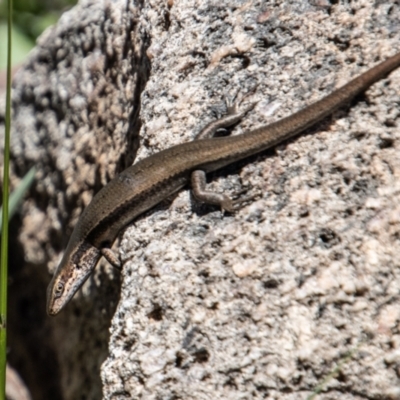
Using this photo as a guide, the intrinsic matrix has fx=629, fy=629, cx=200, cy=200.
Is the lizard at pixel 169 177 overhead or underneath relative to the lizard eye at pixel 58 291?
overhead

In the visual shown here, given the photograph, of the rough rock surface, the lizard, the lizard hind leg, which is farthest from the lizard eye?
the lizard hind leg

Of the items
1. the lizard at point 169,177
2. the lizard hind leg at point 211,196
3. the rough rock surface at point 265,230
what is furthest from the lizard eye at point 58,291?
the lizard hind leg at point 211,196

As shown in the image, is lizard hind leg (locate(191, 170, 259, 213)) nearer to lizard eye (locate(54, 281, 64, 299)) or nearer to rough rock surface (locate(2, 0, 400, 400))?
rough rock surface (locate(2, 0, 400, 400))

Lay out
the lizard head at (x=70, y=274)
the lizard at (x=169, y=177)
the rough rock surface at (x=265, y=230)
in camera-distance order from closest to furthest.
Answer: the rough rock surface at (x=265, y=230) → the lizard at (x=169, y=177) → the lizard head at (x=70, y=274)

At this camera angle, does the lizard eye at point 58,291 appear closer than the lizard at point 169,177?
No

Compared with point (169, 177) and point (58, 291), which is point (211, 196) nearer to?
point (169, 177)

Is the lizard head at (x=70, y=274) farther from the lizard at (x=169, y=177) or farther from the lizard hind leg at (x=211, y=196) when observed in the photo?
the lizard hind leg at (x=211, y=196)
